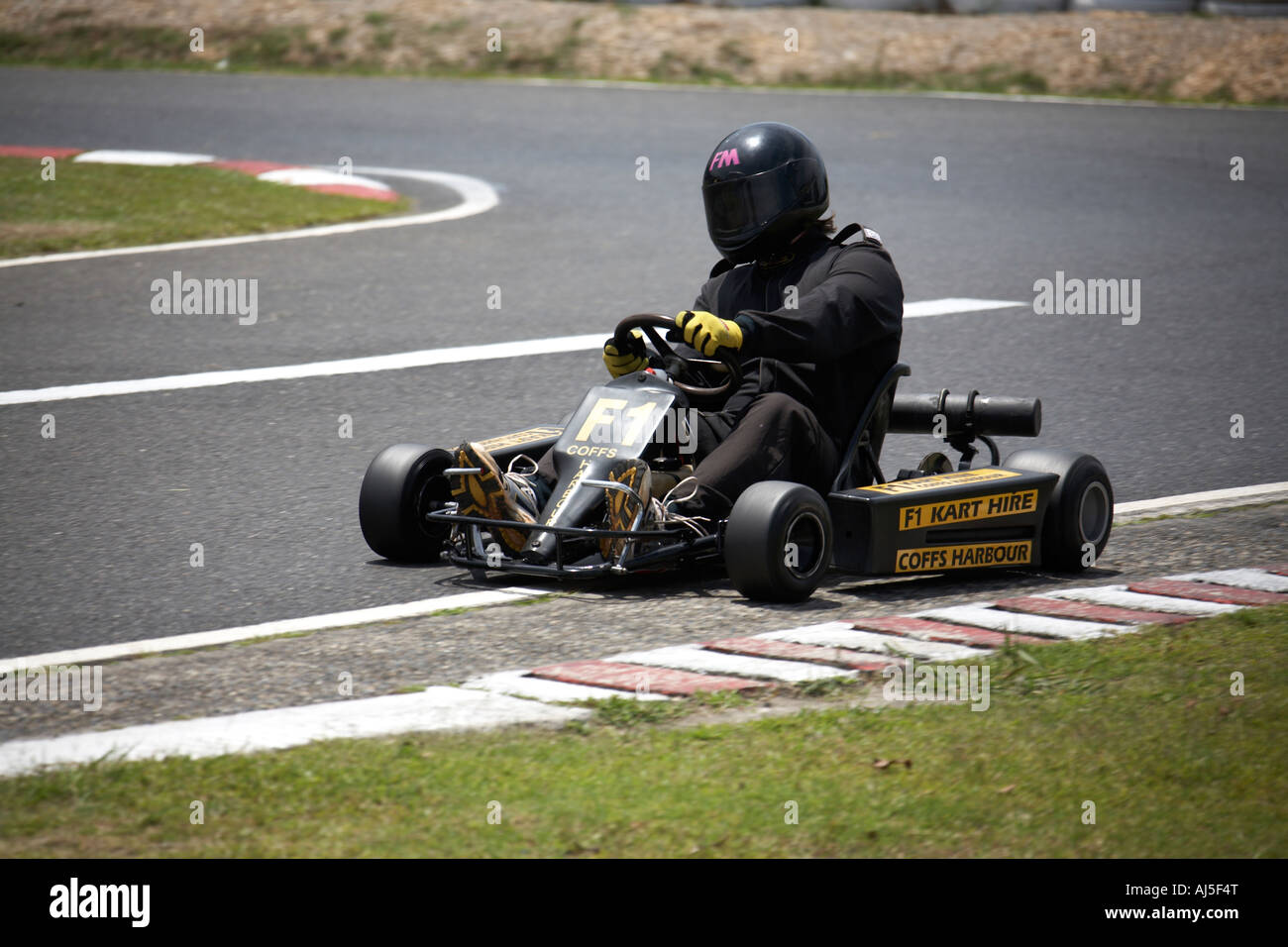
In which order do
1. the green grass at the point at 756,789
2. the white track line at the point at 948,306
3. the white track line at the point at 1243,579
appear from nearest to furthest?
the green grass at the point at 756,789 → the white track line at the point at 1243,579 → the white track line at the point at 948,306

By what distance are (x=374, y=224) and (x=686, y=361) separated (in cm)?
632

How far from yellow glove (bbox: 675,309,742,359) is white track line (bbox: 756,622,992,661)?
0.88m

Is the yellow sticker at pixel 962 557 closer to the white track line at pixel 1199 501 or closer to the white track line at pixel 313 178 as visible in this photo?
the white track line at pixel 1199 501

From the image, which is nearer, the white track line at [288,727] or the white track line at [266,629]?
the white track line at [288,727]

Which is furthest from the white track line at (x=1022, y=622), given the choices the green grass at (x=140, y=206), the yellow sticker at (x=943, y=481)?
the green grass at (x=140, y=206)

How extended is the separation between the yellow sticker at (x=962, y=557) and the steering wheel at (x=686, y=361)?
2.40 feet

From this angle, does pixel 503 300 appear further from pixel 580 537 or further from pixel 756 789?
pixel 756 789

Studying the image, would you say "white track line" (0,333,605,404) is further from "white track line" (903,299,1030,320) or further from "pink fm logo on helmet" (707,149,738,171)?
"pink fm logo on helmet" (707,149,738,171)

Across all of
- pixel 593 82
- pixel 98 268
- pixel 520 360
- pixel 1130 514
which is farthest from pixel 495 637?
pixel 593 82

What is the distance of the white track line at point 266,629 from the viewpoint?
4566mm

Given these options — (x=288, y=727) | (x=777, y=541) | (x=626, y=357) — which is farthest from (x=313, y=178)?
(x=288, y=727)

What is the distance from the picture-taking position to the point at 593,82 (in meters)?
17.1
